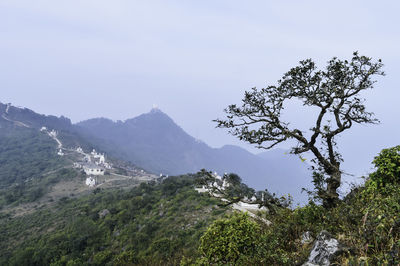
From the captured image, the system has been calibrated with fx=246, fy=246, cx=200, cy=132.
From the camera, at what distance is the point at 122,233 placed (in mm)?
38312

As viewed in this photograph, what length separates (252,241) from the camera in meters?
8.92

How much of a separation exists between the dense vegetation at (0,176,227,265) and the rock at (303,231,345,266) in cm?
1856

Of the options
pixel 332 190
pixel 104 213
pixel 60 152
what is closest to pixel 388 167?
pixel 332 190

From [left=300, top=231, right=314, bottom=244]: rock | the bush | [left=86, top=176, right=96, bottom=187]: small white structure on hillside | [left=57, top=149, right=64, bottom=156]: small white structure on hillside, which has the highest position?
the bush

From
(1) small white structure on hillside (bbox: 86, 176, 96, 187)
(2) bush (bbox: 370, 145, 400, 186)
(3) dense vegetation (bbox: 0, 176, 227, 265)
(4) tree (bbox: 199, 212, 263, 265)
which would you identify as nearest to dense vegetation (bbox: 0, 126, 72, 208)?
(1) small white structure on hillside (bbox: 86, 176, 96, 187)

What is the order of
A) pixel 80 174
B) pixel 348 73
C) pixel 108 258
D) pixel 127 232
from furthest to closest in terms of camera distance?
1. pixel 80 174
2. pixel 127 232
3. pixel 108 258
4. pixel 348 73

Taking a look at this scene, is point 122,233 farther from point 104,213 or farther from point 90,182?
point 90,182

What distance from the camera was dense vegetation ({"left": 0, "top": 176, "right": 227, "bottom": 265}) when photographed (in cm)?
2805

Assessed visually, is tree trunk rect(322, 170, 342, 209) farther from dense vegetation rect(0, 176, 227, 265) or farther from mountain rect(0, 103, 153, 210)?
mountain rect(0, 103, 153, 210)

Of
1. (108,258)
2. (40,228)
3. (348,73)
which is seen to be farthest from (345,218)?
(40,228)

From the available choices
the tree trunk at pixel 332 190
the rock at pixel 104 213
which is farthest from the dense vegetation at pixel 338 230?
the rock at pixel 104 213

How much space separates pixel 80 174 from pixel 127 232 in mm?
87463

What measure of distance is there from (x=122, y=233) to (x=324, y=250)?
3819 cm

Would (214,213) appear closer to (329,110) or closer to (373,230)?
(329,110)
